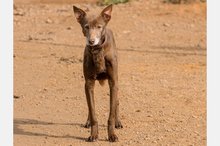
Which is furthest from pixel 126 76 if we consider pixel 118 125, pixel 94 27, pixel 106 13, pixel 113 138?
pixel 94 27

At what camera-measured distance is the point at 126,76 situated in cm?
902

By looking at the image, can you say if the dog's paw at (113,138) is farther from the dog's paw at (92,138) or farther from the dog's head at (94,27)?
the dog's head at (94,27)

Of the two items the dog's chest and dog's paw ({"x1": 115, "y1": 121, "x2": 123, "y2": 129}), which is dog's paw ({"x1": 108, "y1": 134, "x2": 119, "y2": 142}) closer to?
dog's paw ({"x1": 115, "y1": 121, "x2": 123, "y2": 129})

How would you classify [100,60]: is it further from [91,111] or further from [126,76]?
[126,76]

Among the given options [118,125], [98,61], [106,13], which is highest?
[106,13]

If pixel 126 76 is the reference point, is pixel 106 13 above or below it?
above

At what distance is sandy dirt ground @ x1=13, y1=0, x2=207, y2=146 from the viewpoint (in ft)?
20.3

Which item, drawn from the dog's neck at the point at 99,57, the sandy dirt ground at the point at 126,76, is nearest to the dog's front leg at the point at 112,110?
the sandy dirt ground at the point at 126,76

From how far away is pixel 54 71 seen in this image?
31.1 ft

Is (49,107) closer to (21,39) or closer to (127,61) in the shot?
(127,61)

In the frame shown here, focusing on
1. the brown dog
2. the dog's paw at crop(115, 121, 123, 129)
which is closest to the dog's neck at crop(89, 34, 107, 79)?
the brown dog

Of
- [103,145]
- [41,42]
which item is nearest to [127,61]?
[41,42]

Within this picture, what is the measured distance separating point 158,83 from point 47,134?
10.2 ft

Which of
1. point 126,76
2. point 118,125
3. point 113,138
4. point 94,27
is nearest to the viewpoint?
point 94,27
